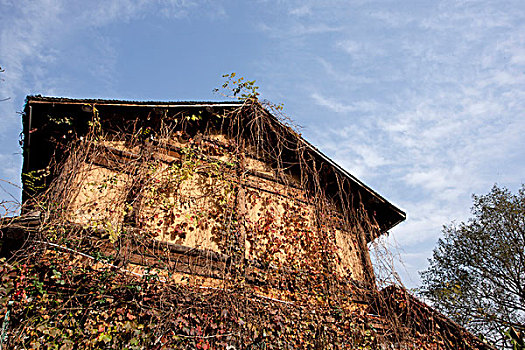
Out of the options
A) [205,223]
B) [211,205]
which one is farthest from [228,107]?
[205,223]

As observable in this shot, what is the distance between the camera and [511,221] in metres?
16.0

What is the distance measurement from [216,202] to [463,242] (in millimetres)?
15104

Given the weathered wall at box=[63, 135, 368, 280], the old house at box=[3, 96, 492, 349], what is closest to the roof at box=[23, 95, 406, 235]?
the old house at box=[3, 96, 492, 349]

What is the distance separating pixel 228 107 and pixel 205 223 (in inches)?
115

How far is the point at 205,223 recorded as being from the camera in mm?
6855

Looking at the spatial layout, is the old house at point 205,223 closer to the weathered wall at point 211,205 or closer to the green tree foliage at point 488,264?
the weathered wall at point 211,205

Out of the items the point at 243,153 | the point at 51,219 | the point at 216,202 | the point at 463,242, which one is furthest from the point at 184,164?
the point at 463,242

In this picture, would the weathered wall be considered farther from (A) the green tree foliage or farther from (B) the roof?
(A) the green tree foliage

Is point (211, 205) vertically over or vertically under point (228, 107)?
under

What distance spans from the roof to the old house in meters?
0.04

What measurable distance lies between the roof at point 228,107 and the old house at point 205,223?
4 centimetres

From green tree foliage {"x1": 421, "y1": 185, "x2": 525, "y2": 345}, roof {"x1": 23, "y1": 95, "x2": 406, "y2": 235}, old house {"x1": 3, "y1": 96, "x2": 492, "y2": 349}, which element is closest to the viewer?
old house {"x1": 3, "y1": 96, "x2": 492, "y2": 349}

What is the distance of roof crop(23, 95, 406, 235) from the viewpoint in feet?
20.2

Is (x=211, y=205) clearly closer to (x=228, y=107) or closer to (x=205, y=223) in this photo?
(x=205, y=223)
